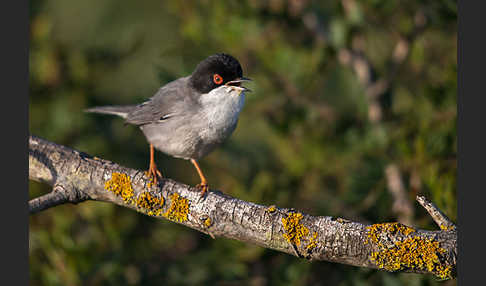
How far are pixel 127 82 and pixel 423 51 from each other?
194 inches

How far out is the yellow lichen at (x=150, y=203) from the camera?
344cm

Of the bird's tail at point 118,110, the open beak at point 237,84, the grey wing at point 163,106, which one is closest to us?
the open beak at point 237,84

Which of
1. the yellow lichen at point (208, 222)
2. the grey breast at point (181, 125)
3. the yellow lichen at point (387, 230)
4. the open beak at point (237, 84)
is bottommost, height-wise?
the yellow lichen at point (208, 222)

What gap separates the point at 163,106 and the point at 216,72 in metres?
0.64

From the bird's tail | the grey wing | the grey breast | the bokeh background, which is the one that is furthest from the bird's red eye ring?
the bird's tail

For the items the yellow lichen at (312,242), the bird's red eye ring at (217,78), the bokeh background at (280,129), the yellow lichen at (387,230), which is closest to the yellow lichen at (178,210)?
the yellow lichen at (312,242)

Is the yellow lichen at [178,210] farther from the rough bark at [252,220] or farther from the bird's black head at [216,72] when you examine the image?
the bird's black head at [216,72]

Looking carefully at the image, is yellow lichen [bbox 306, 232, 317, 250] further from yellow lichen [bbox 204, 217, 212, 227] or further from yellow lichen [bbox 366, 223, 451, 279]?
yellow lichen [bbox 204, 217, 212, 227]

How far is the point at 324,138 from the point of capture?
17.2ft

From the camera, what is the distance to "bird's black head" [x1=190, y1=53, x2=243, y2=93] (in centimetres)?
430

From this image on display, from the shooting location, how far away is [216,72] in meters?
4.38

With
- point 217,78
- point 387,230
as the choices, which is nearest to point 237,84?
point 217,78

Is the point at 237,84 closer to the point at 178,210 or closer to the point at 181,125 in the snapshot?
the point at 181,125

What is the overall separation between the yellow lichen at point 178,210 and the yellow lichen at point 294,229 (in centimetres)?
71
